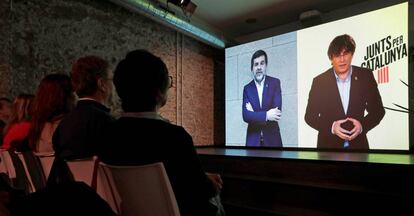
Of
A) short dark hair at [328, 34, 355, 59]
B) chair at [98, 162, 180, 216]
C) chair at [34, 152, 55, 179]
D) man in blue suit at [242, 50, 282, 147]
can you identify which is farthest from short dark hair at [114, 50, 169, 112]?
man in blue suit at [242, 50, 282, 147]

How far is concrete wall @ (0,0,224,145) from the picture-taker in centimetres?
305

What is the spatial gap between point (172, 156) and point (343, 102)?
3.28m

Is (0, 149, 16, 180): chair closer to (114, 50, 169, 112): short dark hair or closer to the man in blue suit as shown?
(114, 50, 169, 112): short dark hair

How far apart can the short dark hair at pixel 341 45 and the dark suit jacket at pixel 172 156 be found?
3.35 m

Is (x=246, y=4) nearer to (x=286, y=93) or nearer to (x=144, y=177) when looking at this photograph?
(x=286, y=93)

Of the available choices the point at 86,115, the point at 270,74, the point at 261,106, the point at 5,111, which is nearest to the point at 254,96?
the point at 261,106

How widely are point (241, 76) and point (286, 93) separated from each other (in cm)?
88

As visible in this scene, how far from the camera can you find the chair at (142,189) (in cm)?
95

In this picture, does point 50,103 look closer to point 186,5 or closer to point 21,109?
point 21,109

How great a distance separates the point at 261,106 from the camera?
15.1ft

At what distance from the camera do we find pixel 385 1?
160 inches

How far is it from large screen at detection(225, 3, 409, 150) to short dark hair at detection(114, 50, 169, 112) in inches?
105

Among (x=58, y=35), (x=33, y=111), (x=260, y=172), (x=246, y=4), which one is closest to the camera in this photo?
(x=33, y=111)

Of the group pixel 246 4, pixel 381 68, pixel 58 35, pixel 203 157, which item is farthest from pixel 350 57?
pixel 58 35
